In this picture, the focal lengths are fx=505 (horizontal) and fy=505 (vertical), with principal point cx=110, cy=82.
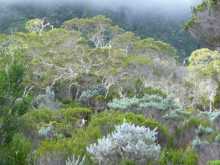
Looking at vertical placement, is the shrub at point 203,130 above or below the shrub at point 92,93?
above

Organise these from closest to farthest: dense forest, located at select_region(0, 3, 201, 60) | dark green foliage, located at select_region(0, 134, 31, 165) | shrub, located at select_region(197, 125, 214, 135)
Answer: dark green foliage, located at select_region(0, 134, 31, 165) < shrub, located at select_region(197, 125, 214, 135) < dense forest, located at select_region(0, 3, 201, 60)

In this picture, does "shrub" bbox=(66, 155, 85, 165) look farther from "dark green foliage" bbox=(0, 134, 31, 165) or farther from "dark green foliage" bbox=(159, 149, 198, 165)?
"dark green foliage" bbox=(159, 149, 198, 165)

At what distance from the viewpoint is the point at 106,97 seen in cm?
2127

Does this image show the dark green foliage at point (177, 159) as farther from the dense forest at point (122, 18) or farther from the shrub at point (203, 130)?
the dense forest at point (122, 18)

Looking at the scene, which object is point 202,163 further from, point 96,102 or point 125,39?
point 125,39

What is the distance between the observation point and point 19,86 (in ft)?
28.3

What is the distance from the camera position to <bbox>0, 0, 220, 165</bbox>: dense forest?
8289 mm

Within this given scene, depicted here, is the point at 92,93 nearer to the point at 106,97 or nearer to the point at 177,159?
the point at 106,97

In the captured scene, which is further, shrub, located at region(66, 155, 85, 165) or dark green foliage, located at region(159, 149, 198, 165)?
dark green foliage, located at region(159, 149, 198, 165)

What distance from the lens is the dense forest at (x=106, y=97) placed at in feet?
27.2

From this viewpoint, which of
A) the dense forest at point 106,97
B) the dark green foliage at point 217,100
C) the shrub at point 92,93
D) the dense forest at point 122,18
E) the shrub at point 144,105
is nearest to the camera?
the dense forest at point 106,97

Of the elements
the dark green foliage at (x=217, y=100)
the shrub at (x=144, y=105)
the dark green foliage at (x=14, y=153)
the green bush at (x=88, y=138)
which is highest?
the dark green foliage at (x=14, y=153)

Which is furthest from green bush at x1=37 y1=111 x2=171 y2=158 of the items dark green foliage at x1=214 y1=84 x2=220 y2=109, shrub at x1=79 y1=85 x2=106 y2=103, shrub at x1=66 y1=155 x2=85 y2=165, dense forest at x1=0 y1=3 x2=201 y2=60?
dense forest at x1=0 y1=3 x2=201 y2=60

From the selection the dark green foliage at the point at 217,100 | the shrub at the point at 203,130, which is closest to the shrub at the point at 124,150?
the shrub at the point at 203,130
